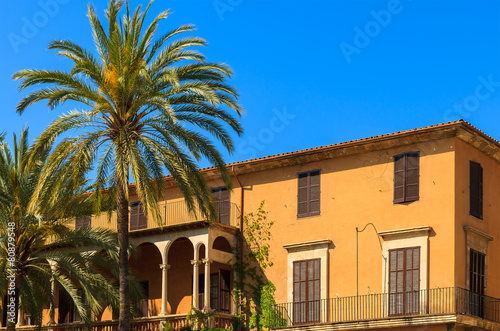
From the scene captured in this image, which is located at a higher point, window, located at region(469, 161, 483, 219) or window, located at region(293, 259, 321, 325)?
window, located at region(469, 161, 483, 219)

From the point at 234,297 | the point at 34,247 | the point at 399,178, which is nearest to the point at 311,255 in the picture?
the point at 234,297

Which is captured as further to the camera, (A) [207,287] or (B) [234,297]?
(B) [234,297]

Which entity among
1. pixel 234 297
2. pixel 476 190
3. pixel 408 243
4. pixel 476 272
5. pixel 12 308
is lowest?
pixel 12 308

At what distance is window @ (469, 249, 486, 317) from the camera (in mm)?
28234

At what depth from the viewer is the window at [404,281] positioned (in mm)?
28328

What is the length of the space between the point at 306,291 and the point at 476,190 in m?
6.51

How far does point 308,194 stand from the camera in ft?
104

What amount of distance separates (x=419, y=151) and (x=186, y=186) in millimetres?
7967

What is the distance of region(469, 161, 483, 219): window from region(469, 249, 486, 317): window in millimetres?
1362

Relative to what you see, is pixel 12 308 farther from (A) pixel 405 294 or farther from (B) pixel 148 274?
(A) pixel 405 294

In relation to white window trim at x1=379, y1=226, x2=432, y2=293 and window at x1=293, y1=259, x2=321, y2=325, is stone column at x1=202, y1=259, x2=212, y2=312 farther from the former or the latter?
white window trim at x1=379, y1=226, x2=432, y2=293

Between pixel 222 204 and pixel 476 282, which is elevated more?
pixel 222 204

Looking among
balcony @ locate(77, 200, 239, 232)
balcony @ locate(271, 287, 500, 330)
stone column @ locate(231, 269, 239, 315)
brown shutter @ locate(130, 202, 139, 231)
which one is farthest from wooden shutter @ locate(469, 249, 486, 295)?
brown shutter @ locate(130, 202, 139, 231)

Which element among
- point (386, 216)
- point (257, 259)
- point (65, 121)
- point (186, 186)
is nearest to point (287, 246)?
point (257, 259)
